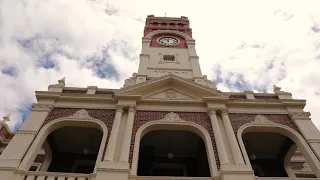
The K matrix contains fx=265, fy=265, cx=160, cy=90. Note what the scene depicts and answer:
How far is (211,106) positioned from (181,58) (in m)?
7.38

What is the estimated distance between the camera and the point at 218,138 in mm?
12344

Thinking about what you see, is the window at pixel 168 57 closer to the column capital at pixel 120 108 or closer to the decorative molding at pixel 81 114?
the column capital at pixel 120 108

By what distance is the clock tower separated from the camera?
1844 cm

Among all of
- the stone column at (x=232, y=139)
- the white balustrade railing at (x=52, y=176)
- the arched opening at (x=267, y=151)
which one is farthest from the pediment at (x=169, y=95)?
the white balustrade railing at (x=52, y=176)

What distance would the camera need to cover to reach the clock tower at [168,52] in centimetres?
1844

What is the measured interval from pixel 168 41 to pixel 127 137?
42.7 ft

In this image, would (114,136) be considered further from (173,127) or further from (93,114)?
(173,127)

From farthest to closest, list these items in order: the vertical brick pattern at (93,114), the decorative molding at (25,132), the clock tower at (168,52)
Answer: the clock tower at (168,52), the vertical brick pattern at (93,114), the decorative molding at (25,132)

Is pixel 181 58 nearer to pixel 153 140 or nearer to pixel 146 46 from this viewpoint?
pixel 146 46

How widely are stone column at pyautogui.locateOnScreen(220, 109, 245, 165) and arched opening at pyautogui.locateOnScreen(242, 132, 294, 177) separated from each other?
1.99 m

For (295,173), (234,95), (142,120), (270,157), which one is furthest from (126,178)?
(295,173)

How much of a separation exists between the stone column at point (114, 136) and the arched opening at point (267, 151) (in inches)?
273

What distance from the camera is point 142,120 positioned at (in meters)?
13.5

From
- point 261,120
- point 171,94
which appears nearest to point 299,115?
point 261,120
